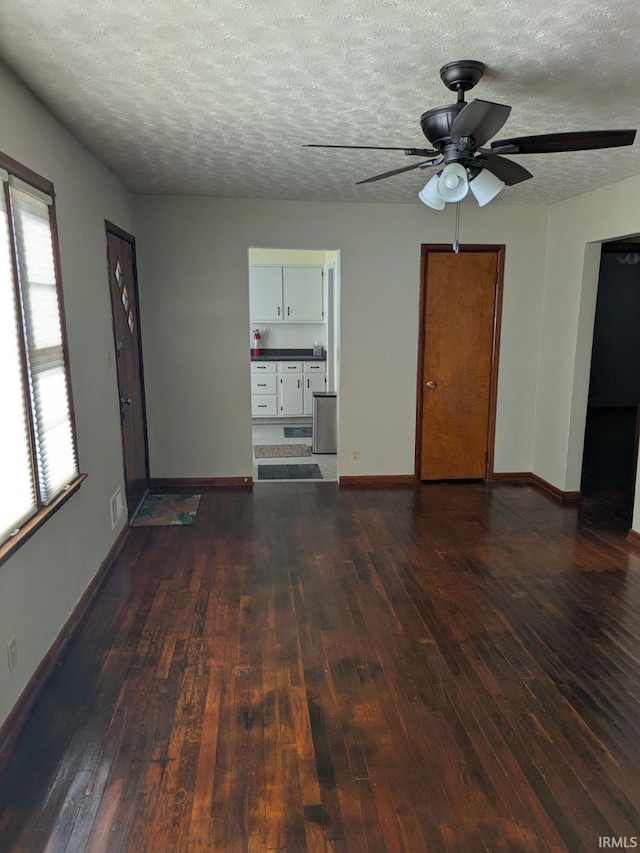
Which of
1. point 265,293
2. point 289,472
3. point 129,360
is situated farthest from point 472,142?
point 265,293

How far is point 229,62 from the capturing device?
218cm

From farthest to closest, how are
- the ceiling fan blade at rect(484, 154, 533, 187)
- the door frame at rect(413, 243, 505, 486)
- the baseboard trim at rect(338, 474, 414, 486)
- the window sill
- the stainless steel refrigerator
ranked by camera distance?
1. the stainless steel refrigerator
2. the baseboard trim at rect(338, 474, 414, 486)
3. the door frame at rect(413, 243, 505, 486)
4. the ceiling fan blade at rect(484, 154, 533, 187)
5. the window sill

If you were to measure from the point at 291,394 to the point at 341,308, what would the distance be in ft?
9.11

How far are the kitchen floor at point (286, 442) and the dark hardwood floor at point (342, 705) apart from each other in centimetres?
183

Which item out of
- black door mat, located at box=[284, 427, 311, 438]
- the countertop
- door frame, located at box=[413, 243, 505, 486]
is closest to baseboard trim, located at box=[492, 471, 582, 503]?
door frame, located at box=[413, 243, 505, 486]

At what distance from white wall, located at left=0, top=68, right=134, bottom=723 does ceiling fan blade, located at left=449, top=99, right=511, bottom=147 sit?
177 cm

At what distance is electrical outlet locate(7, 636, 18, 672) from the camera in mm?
2160

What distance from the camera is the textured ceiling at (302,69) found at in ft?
5.99

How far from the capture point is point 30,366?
2.41m

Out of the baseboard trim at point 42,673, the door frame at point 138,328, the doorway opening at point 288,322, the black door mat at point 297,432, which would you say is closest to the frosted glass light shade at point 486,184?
the door frame at point 138,328

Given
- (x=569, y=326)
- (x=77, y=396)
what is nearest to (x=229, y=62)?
(x=77, y=396)

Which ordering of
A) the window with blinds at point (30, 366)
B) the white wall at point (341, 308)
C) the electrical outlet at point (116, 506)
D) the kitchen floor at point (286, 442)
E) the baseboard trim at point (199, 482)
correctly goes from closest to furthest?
the window with blinds at point (30, 366) → the electrical outlet at point (116, 506) → the white wall at point (341, 308) → the baseboard trim at point (199, 482) → the kitchen floor at point (286, 442)

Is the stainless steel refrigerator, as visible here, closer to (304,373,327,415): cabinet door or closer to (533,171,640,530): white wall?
(304,373,327,415): cabinet door

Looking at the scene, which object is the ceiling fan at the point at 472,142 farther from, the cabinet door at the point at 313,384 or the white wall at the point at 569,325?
the cabinet door at the point at 313,384
